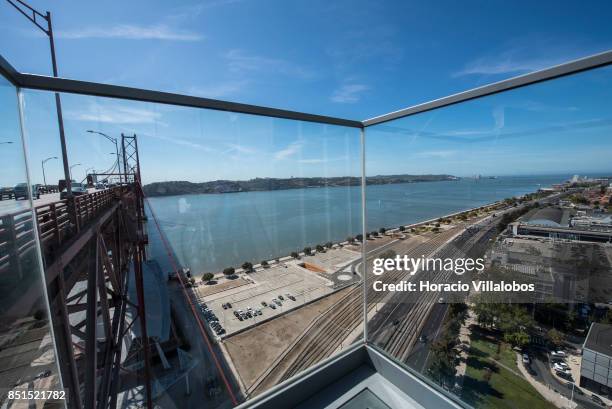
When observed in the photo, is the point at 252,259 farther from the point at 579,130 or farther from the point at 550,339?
the point at 579,130

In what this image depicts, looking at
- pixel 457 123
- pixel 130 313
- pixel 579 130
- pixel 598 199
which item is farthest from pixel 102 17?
pixel 130 313

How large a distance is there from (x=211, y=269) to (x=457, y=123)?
2.40 meters

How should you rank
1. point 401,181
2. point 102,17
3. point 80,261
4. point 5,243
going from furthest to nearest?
point 401,181
point 102,17
point 80,261
point 5,243

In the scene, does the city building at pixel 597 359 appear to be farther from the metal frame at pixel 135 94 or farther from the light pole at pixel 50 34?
the light pole at pixel 50 34

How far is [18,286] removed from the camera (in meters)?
0.68

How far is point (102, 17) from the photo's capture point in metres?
1.69

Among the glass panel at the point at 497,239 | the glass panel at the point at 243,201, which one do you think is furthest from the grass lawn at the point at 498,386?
the glass panel at the point at 243,201

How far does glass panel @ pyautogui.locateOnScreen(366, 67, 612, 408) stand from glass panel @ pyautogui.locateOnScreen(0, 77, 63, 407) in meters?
1.55

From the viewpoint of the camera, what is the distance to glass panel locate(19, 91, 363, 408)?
118 centimetres

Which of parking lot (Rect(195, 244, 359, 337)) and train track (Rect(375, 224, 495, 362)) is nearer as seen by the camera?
train track (Rect(375, 224, 495, 362))

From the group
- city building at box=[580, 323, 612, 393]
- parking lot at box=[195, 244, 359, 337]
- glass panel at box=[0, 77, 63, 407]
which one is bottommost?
parking lot at box=[195, 244, 359, 337]

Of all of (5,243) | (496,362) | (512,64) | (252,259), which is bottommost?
(496,362)

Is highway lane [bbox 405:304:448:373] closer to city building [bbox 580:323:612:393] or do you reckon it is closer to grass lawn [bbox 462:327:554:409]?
grass lawn [bbox 462:327:554:409]

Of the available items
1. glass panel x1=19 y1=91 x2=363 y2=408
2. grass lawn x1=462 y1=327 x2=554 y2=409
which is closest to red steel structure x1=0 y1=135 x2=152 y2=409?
glass panel x1=19 y1=91 x2=363 y2=408
